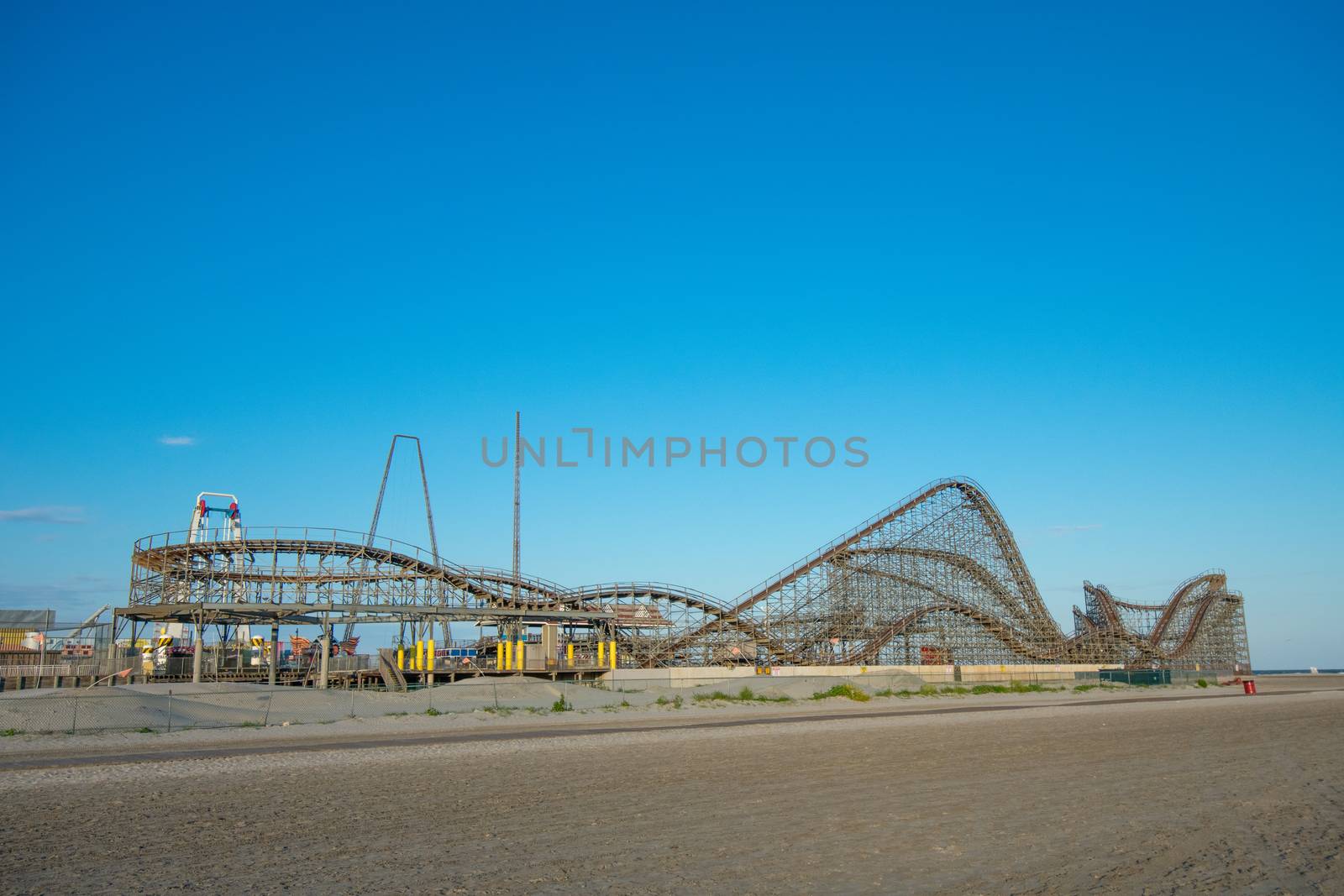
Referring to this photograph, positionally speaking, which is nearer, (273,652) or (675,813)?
(675,813)

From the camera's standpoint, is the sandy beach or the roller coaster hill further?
the roller coaster hill

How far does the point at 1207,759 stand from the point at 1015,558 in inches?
1363

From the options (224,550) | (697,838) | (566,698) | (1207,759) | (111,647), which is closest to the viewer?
(697,838)

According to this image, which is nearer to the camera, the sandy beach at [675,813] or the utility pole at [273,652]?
the sandy beach at [675,813]

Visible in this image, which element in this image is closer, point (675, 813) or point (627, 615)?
point (675, 813)

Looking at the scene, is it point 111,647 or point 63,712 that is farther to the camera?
point 111,647

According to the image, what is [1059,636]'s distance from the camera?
156 ft

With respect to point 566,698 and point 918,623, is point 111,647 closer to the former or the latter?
point 566,698

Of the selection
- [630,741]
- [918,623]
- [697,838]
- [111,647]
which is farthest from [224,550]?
[697,838]

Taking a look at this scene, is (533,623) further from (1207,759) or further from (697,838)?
(697,838)

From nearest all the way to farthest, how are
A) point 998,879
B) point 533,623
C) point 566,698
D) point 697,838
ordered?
1. point 998,879
2. point 697,838
3. point 566,698
4. point 533,623

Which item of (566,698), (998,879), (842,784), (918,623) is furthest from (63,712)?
(918,623)

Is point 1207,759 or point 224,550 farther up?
point 224,550

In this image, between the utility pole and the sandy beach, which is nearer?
the sandy beach
